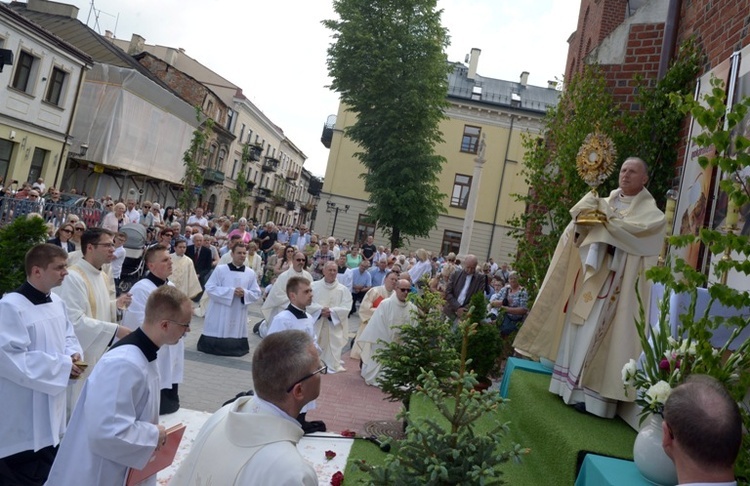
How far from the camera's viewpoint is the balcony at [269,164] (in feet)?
200

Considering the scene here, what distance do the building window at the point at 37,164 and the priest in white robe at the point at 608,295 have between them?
25225mm

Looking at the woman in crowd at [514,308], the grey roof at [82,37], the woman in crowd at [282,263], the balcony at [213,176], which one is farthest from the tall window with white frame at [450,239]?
the woman in crowd at [514,308]

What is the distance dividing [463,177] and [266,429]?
3967cm

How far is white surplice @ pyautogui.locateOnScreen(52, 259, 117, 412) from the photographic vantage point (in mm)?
5527

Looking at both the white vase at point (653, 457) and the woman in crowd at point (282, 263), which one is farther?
the woman in crowd at point (282, 263)

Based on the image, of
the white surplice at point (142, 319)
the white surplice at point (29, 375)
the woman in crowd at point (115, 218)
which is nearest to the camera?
the white surplice at point (29, 375)

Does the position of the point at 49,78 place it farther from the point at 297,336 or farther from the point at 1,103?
the point at 297,336

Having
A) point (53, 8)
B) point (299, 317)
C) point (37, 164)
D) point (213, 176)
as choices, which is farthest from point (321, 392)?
point (213, 176)

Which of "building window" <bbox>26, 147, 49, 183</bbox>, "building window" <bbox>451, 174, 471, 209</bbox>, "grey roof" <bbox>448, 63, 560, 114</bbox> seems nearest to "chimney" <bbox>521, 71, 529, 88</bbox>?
"grey roof" <bbox>448, 63, 560, 114</bbox>

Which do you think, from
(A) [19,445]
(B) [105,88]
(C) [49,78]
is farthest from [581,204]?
(B) [105,88]

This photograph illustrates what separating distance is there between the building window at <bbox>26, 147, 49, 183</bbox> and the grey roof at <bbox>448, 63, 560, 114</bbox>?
2480cm

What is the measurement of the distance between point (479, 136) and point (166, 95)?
19641 millimetres

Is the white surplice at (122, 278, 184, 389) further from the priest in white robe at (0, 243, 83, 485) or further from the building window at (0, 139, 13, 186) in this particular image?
the building window at (0, 139, 13, 186)

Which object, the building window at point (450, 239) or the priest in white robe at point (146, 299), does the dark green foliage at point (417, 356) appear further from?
the building window at point (450, 239)
